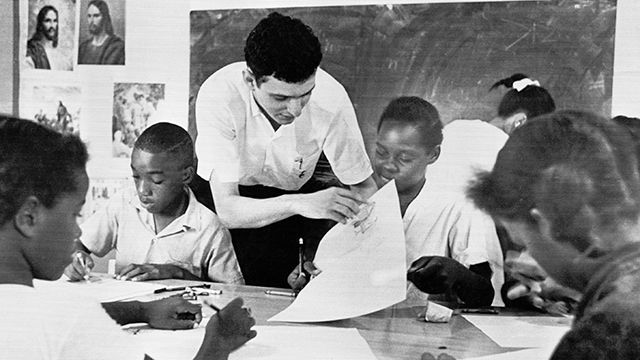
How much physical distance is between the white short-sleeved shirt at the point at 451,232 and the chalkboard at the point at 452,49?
136 millimetres

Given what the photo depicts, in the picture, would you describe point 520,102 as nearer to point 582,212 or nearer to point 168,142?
point 582,212

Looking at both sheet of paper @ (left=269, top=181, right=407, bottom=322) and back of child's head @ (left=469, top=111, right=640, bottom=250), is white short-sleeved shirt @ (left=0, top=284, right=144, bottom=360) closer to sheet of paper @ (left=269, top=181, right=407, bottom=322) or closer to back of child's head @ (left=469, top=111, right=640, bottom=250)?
sheet of paper @ (left=269, top=181, right=407, bottom=322)

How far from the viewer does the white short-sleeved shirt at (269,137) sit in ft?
3.92

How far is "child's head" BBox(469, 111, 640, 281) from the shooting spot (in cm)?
108

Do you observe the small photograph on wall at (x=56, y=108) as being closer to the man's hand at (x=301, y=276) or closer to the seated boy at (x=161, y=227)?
the seated boy at (x=161, y=227)

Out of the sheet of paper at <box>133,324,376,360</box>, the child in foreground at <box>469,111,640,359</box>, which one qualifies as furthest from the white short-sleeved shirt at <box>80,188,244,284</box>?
the child in foreground at <box>469,111,640,359</box>

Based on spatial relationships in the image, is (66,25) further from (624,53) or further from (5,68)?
(624,53)

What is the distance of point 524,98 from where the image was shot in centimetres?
112

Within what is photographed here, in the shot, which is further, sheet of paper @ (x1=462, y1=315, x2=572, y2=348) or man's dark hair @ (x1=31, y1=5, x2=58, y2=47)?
man's dark hair @ (x1=31, y1=5, x2=58, y2=47)

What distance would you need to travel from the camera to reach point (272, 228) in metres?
1.23

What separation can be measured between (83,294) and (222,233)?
0.28m

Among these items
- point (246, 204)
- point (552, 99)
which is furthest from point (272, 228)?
point (552, 99)

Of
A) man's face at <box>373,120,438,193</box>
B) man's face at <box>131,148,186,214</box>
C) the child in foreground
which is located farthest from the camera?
man's face at <box>131,148,186,214</box>

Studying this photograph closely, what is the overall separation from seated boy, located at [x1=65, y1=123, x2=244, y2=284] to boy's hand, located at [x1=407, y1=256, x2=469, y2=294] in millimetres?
309
